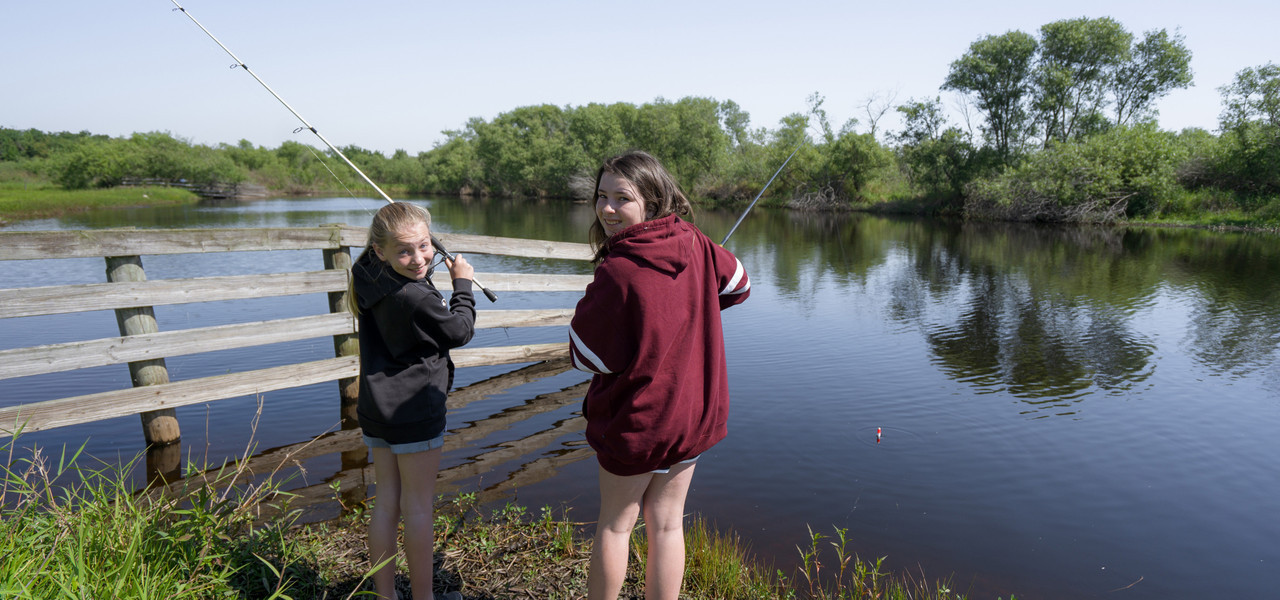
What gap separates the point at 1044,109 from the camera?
1425 inches

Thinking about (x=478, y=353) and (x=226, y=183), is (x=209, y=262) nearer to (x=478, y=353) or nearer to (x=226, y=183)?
(x=478, y=353)

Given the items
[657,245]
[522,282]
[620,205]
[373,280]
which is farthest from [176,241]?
[657,245]

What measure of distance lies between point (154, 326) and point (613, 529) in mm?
4346

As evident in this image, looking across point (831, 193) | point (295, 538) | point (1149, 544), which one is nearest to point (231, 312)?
point (295, 538)

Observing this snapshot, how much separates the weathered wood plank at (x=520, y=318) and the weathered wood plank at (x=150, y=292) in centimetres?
150

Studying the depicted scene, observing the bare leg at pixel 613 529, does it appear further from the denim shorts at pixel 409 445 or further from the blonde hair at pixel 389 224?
the blonde hair at pixel 389 224

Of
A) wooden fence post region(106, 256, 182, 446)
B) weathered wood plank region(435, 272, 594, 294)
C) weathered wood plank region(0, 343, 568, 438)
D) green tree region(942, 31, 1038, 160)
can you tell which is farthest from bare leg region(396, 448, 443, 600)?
green tree region(942, 31, 1038, 160)

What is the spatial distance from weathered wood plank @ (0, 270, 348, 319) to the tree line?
1271 mm

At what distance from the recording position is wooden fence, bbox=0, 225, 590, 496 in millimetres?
4305

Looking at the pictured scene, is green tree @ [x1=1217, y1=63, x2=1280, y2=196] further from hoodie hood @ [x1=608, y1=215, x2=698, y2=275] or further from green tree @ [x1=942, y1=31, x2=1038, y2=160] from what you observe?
hoodie hood @ [x1=608, y1=215, x2=698, y2=275]

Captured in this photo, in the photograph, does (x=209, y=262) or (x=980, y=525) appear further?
(x=209, y=262)

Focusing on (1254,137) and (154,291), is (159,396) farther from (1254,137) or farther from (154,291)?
(1254,137)

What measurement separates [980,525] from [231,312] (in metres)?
9.98

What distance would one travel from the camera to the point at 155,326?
4867mm
